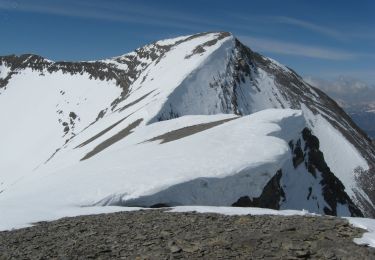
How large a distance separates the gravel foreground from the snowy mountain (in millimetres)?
3226

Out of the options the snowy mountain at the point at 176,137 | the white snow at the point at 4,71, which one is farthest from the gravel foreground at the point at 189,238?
the white snow at the point at 4,71

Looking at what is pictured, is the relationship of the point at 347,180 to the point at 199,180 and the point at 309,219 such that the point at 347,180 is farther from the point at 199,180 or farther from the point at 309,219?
the point at 309,219

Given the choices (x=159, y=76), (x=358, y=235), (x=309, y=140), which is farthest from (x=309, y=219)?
(x=159, y=76)

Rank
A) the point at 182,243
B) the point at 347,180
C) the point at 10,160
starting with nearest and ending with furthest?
the point at 182,243 < the point at 347,180 < the point at 10,160

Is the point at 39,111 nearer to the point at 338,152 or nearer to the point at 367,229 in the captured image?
the point at 338,152

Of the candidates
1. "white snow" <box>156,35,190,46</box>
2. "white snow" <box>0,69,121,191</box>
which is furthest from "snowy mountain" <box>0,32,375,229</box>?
"white snow" <box>156,35,190,46</box>

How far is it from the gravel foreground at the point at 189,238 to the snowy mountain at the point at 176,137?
323cm

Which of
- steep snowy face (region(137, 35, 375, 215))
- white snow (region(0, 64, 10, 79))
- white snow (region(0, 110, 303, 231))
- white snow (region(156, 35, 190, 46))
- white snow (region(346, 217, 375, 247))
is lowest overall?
white snow (region(346, 217, 375, 247))

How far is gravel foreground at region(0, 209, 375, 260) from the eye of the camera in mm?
12516

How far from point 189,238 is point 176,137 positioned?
2233 centimetres

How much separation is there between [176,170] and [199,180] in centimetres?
Result: 153

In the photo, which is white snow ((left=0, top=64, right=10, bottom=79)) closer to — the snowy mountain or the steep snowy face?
the snowy mountain

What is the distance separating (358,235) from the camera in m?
13.6

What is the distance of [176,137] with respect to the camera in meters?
36.0
